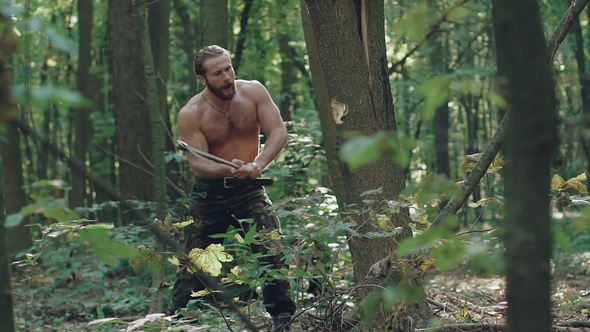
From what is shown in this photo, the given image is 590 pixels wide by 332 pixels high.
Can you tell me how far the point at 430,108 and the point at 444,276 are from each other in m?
9.81

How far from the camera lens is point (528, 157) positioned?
49.0 inches

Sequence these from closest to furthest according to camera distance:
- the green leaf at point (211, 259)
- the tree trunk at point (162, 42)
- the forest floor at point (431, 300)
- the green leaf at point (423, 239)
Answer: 1. the green leaf at point (423, 239)
2. the green leaf at point (211, 259)
3. the forest floor at point (431, 300)
4. the tree trunk at point (162, 42)

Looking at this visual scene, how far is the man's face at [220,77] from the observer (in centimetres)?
639

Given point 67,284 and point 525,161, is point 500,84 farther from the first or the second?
point 67,284

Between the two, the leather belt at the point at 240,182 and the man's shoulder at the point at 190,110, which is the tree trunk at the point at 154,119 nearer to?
the man's shoulder at the point at 190,110

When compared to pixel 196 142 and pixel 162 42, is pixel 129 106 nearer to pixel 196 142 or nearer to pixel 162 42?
pixel 162 42

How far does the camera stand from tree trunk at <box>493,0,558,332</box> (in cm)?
123

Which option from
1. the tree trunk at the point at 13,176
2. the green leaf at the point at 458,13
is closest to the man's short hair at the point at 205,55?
the green leaf at the point at 458,13

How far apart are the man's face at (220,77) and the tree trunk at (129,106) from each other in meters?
5.31

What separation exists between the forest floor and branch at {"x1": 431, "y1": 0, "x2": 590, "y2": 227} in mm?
1239

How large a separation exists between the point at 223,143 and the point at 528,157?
5.45m

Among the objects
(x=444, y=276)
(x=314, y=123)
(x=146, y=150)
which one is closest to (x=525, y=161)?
(x=314, y=123)

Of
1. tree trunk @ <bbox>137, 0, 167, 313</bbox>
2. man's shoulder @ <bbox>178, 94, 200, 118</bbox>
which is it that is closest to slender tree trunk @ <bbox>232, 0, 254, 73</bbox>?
tree trunk @ <bbox>137, 0, 167, 313</bbox>

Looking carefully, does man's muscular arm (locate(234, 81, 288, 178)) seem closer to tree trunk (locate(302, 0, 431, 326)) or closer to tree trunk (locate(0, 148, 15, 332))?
tree trunk (locate(302, 0, 431, 326))
